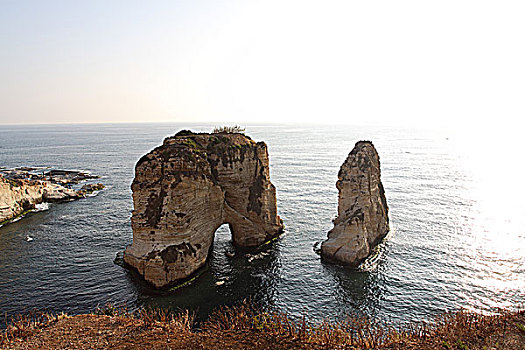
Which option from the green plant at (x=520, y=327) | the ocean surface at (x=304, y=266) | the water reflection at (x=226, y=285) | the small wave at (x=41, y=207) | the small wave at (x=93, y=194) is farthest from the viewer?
the small wave at (x=93, y=194)

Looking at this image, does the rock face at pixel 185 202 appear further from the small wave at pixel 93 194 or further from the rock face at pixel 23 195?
the small wave at pixel 93 194

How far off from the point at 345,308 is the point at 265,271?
8848 millimetres

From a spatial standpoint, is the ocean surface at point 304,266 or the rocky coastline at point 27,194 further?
the rocky coastline at point 27,194

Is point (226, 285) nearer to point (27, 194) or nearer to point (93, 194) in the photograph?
point (27, 194)

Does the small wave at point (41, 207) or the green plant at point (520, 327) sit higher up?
the green plant at point (520, 327)

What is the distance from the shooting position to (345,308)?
26312 mm

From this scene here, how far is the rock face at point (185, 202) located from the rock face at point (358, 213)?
9.72 m

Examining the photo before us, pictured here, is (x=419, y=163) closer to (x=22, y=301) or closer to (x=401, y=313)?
(x=401, y=313)

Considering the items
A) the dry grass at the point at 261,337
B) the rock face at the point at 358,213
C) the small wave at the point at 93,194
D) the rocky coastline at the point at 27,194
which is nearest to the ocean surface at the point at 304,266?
the rock face at the point at 358,213

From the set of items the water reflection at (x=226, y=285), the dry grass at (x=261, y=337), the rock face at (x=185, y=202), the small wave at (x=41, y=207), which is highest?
the rock face at (x=185, y=202)

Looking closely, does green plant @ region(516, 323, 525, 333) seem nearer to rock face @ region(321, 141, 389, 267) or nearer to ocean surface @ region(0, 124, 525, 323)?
ocean surface @ region(0, 124, 525, 323)

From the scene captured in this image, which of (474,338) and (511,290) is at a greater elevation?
(474,338)

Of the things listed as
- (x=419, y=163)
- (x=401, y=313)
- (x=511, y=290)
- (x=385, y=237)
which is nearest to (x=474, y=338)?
(x=401, y=313)

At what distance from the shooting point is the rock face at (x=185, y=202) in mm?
28844
